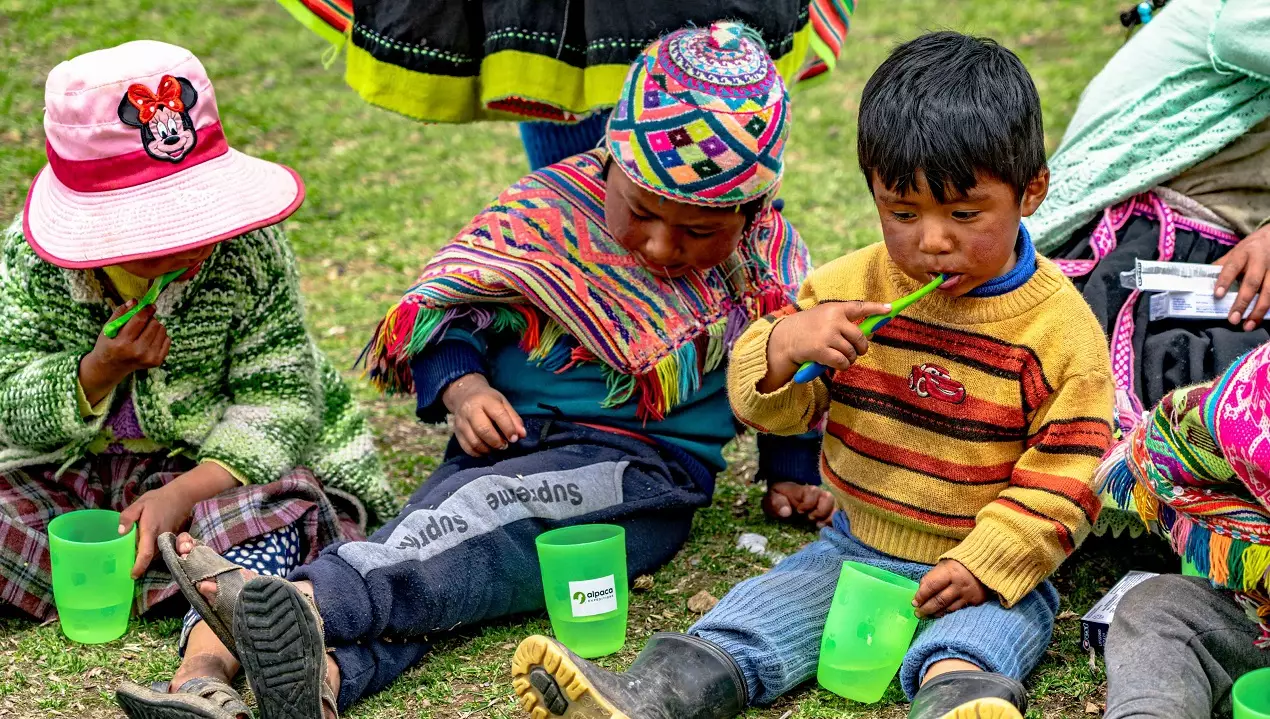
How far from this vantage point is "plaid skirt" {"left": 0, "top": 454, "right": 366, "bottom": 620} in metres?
2.81

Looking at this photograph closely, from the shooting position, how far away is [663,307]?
3092 mm

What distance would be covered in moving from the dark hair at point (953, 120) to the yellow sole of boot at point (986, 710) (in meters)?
0.83

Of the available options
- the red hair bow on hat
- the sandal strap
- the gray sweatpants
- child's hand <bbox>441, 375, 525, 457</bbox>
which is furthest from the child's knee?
the red hair bow on hat

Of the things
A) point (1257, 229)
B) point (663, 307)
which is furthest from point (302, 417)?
point (1257, 229)

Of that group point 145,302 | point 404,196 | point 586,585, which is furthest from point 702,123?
point 404,196

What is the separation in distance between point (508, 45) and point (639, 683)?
154cm

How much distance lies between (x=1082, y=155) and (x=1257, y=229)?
1.46ft

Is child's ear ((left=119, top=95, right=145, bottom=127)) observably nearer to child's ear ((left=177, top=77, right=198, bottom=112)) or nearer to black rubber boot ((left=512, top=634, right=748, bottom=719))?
child's ear ((left=177, top=77, right=198, bottom=112))

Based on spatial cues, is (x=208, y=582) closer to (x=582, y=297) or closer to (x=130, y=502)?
(x=130, y=502)

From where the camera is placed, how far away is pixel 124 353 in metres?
2.79

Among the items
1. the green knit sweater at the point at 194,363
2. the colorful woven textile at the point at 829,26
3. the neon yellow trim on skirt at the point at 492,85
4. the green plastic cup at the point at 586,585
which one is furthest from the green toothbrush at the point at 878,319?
→ the colorful woven textile at the point at 829,26

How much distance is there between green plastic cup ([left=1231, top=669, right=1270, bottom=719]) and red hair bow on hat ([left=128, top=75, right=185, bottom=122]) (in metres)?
2.13

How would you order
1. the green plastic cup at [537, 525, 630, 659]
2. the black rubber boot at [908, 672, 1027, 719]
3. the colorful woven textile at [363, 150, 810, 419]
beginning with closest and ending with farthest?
the black rubber boot at [908, 672, 1027, 719] < the green plastic cup at [537, 525, 630, 659] < the colorful woven textile at [363, 150, 810, 419]

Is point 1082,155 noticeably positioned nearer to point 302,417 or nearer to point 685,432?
point 685,432
